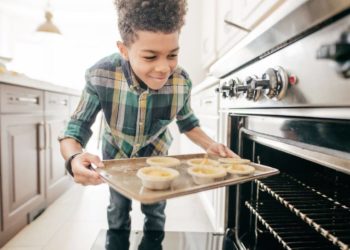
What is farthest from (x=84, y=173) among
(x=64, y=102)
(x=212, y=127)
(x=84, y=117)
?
(x=64, y=102)

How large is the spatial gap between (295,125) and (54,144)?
1.86 m

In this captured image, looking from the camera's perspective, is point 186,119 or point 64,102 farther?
point 64,102

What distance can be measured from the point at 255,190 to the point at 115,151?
0.51 meters

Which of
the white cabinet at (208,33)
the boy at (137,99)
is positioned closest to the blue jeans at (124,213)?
the boy at (137,99)

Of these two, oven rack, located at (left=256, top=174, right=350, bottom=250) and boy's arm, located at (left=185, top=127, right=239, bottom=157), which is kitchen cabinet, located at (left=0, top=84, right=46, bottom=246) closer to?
boy's arm, located at (left=185, top=127, right=239, bottom=157)

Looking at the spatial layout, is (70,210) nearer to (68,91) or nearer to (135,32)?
(68,91)

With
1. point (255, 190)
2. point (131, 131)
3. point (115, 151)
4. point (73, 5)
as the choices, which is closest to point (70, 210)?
point (115, 151)

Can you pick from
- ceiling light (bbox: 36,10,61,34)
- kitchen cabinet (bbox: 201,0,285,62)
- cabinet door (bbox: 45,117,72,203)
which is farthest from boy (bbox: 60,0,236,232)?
ceiling light (bbox: 36,10,61,34)

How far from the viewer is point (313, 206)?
0.62 meters

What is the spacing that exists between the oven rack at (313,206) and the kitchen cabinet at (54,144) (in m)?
1.57

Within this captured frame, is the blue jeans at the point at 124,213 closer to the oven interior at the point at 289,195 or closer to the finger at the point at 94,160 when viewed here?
the oven interior at the point at 289,195

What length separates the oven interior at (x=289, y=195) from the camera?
515mm

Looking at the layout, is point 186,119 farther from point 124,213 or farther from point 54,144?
point 54,144

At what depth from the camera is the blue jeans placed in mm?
1071
